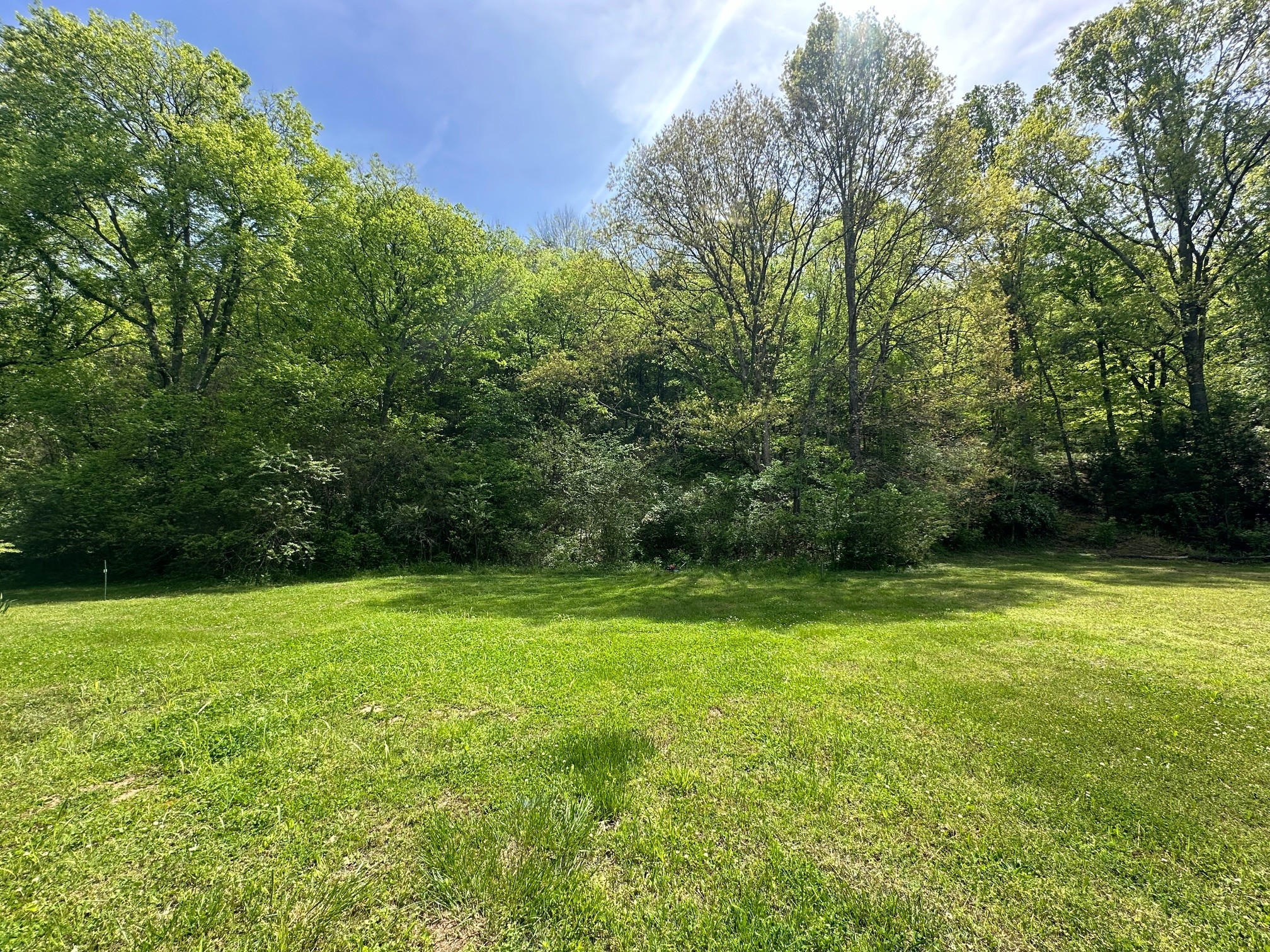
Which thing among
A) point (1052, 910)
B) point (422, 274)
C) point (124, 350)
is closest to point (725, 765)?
point (1052, 910)

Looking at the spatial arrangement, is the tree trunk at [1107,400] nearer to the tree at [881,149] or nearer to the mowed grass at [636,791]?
the tree at [881,149]

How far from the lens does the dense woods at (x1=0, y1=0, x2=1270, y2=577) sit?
12555mm

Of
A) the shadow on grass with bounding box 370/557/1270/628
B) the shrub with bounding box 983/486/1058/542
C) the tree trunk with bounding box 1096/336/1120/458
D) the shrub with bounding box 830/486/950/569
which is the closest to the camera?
the shadow on grass with bounding box 370/557/1270/628

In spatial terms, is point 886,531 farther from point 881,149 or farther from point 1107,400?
point 1107,400

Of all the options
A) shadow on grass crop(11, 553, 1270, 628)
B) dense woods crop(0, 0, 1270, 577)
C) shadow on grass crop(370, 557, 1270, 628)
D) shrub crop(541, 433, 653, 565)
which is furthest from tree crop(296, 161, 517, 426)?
shadow on grass crop(370, 557, 1270, 628)

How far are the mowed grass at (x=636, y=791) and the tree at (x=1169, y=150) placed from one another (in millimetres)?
18388

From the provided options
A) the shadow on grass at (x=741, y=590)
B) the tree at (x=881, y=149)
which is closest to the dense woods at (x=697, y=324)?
the tree at (x=881, y=149)

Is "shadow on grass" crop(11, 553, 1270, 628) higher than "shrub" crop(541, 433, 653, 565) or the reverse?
the reverse

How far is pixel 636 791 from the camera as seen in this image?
301cm

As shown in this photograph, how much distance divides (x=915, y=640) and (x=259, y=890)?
639 centimetres

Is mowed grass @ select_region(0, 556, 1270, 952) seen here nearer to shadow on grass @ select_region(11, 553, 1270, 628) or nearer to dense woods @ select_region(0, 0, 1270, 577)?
shadow on grass @ select_region(11, 553, 1270, 628)

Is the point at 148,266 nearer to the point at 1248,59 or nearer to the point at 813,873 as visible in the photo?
the point at 813,873

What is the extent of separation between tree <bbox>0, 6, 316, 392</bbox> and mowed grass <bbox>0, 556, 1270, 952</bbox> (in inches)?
498

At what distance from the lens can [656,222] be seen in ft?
50.1
